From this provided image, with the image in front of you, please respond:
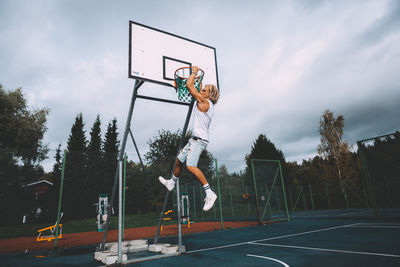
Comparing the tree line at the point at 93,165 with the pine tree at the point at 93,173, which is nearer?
the tree line at the point at 93,165

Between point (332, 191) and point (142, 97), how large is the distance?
68.9 ft

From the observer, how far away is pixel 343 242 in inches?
200

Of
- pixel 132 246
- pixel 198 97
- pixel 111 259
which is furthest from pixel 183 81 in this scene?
pixel 132 246

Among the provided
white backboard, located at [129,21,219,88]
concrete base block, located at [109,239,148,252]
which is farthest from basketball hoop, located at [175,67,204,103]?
concrete base block, located at [109,239,148,252]

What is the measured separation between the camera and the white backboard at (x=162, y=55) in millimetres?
4434

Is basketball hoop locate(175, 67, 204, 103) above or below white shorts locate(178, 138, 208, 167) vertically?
above

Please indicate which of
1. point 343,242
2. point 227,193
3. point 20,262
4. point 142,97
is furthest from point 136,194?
point 343,242

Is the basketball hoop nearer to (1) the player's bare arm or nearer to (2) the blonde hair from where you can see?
(2) the blonde hair

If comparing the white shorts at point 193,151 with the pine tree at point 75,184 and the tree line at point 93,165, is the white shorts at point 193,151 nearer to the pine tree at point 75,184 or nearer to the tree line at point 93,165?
the tree line at point 93,165

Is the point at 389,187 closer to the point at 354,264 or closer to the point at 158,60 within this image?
the point at 354,264

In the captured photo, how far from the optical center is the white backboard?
4434 millimetres

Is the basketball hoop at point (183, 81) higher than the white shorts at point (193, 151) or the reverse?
higher

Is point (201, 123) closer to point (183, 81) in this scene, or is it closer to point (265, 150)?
point (183, 81)

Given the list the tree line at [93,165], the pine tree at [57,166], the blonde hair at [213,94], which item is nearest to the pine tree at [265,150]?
the tree line at [93,165]
